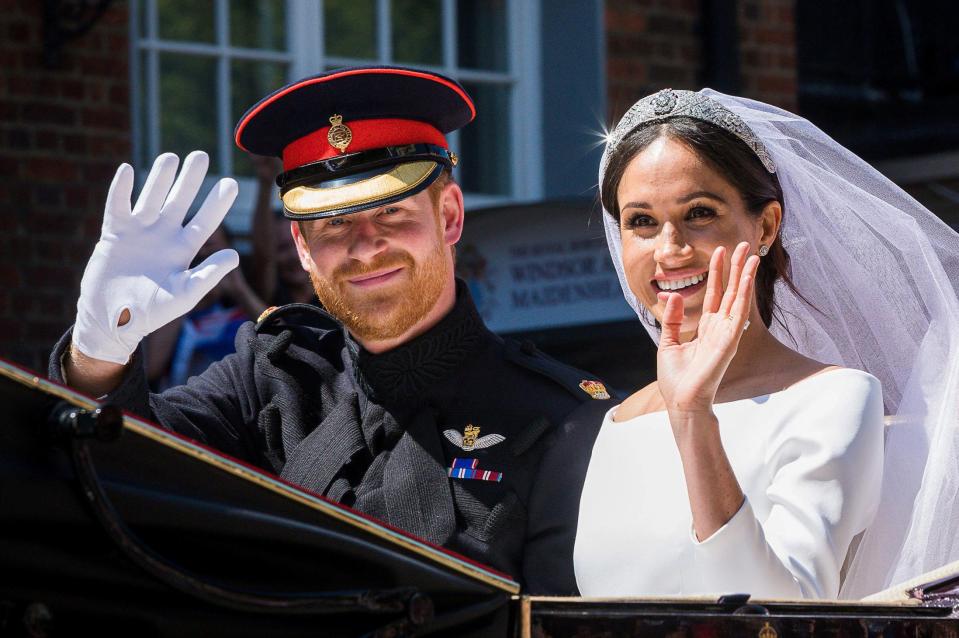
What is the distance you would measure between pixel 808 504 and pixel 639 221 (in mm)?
577

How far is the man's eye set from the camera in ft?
7.36

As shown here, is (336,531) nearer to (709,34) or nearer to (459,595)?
(459,595)

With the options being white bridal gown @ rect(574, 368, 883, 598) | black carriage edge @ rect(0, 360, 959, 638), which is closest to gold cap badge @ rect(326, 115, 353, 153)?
white bridal gown @ rect(574, 368, 883, 598)

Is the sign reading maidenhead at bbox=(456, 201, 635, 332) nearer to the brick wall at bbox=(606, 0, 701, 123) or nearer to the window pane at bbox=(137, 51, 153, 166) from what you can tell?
the brick wall at bbox=(606, 0, 701, 123)

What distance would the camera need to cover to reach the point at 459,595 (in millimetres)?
1425

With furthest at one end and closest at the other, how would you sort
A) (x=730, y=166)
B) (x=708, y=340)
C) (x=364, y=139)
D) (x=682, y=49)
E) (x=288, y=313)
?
(x=682, y=49)
(x=288, y=313)
(x=364, y=139)
(x=730, y=166)
(x=708, y=340)

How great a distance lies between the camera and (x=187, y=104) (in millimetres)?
5797

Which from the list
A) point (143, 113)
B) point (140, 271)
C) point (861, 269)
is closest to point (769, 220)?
point (861, 269)

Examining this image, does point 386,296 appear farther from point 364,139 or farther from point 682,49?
point 682,49

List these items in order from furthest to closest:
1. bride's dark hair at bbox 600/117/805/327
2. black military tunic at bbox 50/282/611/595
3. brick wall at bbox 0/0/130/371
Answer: brick wall at bbox 0/0/130/371 < black military tunic at bbox 50/282/611/595 < bride's dark hair at bbox 600/117/805/327

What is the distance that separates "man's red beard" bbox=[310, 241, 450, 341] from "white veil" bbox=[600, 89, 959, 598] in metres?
0.37

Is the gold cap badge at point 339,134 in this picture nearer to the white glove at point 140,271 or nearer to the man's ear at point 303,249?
the man's ear at point 303,249

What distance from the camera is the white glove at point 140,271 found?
7.82ft

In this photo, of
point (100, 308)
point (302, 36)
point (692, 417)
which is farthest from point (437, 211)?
point (302, 36)
